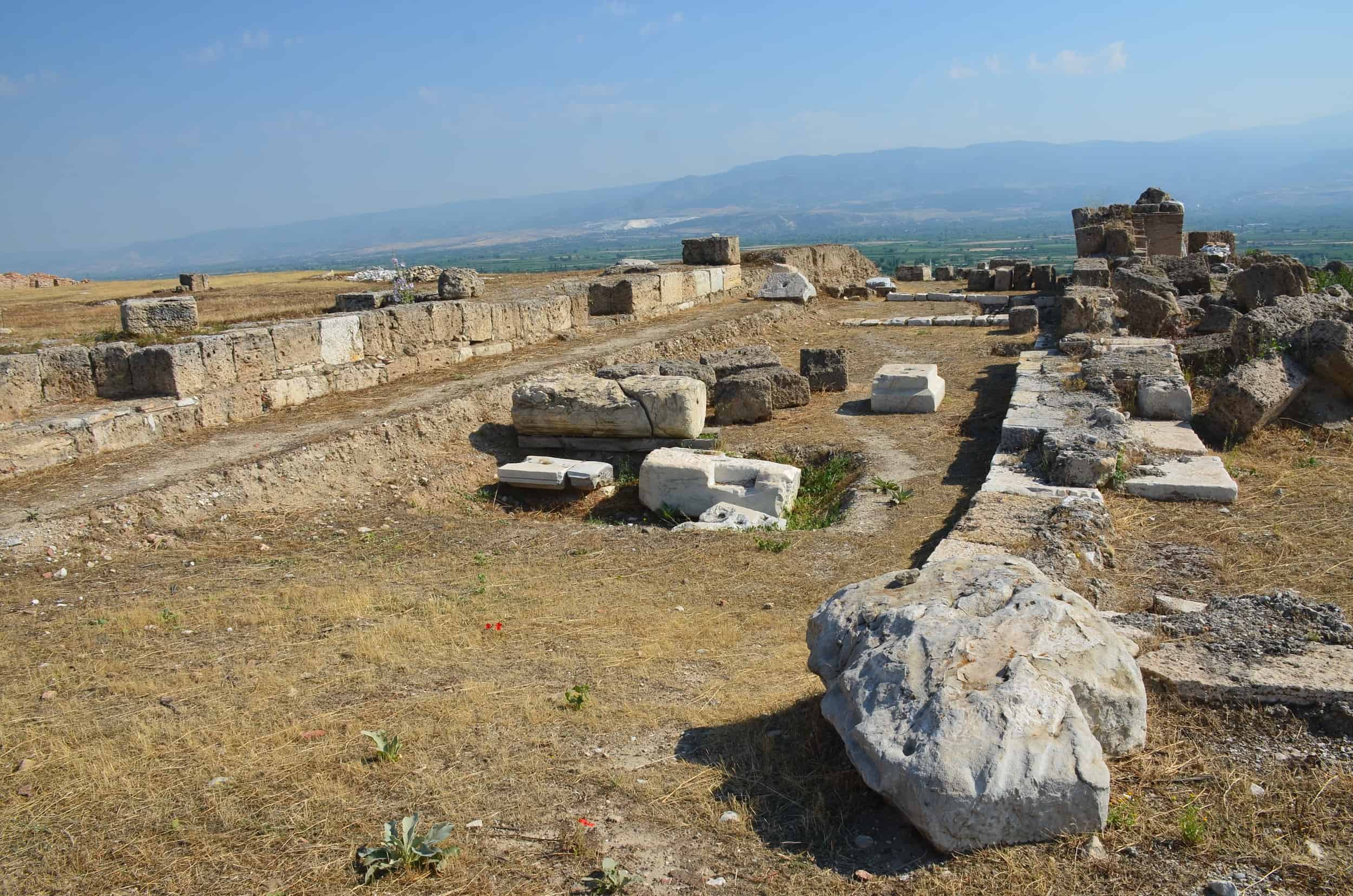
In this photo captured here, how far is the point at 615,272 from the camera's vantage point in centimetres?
2169

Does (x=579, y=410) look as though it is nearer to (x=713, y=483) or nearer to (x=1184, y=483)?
(x=713, y=483)

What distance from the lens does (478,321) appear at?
13766 mm

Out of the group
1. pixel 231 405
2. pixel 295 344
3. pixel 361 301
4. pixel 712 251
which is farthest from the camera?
pixel 712 251

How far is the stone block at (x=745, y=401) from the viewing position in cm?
1135

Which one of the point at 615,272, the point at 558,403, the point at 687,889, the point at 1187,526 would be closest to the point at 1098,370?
the point at 1187,526

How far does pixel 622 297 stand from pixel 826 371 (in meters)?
5.66

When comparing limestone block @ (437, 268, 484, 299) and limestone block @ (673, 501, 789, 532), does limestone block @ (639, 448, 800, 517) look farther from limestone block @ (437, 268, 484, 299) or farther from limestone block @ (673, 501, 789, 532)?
limestone block @ (437, 268, 484, 299)

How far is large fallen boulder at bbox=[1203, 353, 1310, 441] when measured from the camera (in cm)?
833

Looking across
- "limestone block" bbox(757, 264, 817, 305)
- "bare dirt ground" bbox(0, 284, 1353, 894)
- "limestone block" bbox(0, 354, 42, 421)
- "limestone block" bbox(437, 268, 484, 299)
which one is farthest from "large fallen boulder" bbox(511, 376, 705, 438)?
"limestone block" bbox(757, 264, 817, 305)

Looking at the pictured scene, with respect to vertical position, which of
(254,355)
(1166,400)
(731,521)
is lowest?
(731,521)

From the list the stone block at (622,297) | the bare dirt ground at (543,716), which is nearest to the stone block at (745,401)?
the bare dirt ground at (543,716)

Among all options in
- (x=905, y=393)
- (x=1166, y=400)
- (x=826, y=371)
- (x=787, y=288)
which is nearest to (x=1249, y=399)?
(x=1166, y=400)

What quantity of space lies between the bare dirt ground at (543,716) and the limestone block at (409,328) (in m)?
Answer: 4.65

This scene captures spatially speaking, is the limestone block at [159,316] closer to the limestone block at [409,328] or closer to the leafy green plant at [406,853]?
the limestone block at [409,328]
